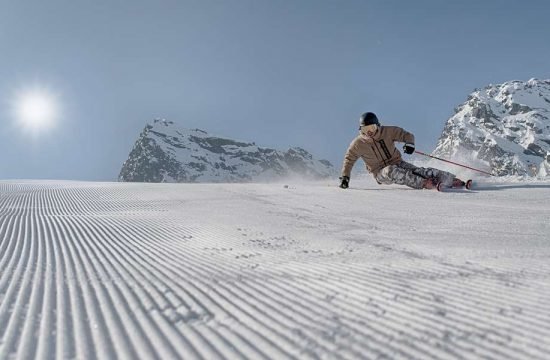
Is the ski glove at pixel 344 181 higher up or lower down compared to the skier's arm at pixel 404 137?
lower down

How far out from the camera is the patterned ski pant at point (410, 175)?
9.61 metres

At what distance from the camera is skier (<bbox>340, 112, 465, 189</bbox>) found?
9672mm

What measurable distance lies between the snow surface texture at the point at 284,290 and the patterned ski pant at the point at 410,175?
12.8 ft

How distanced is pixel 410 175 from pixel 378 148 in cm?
108

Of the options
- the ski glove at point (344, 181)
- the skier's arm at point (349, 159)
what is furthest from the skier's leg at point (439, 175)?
the ski glove at point (344, 181)

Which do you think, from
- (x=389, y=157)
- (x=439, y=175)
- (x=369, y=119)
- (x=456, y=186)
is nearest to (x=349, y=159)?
(x=389, y=157)

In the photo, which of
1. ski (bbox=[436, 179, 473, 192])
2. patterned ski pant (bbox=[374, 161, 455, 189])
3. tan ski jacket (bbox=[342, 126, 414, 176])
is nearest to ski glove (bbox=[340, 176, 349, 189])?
tan ski jacket (bbox=[342, 126, 414, 176])

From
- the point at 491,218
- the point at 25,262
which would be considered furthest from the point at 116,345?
the point at 491,218

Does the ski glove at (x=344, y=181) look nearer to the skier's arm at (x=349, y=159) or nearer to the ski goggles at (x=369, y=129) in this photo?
the skier's arm at (x=349, y=159)

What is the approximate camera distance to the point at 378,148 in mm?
10469

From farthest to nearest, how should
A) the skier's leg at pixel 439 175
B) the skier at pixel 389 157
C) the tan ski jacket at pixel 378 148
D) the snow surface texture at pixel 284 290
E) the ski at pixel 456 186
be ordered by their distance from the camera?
the tan ski jacket at pixel 378 148, the skier at pixel 389 157, the skier's leg at pixel 439 175, the ski at pixel 456 186, the snow surface texture at pixel 284 290

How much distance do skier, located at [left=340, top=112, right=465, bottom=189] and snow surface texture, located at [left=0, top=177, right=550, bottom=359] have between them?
3950 mm

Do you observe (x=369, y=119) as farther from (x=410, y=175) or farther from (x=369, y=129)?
(x=410, y=175)

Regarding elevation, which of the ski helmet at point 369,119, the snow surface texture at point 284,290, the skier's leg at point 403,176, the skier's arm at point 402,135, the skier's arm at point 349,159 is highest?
the ski helmet at point 369,119
